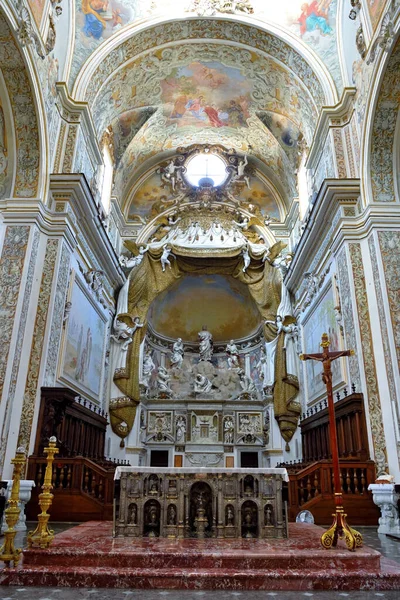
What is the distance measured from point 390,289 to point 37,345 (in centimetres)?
774

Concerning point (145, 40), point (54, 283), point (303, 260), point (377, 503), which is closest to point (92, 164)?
point (145, 40)

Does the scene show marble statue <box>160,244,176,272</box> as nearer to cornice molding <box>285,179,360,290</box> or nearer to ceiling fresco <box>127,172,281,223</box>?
ceiling fresco <box>127,172,281,223</box>

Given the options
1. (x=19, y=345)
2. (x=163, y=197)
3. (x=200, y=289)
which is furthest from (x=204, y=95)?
(x=19, y=345)

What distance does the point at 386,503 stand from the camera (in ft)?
Result: 27.3

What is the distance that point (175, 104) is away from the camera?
1753cm

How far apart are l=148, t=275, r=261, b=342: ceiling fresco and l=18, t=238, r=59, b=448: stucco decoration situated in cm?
949

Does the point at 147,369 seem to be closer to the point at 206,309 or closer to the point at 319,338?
the point at 206,309

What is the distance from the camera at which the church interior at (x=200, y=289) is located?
6.36m

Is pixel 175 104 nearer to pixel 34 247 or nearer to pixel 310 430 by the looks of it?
pixel 34 247

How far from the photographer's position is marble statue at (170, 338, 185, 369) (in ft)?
66.0

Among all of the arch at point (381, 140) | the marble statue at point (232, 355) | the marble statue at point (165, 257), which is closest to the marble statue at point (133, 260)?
the marble statue at point (165, 257)

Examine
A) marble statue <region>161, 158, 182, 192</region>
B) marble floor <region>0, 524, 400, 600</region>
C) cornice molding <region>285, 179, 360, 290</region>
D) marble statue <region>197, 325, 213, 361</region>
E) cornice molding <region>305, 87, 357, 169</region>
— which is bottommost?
marble floor <region>0, 524, 400, 600</region>

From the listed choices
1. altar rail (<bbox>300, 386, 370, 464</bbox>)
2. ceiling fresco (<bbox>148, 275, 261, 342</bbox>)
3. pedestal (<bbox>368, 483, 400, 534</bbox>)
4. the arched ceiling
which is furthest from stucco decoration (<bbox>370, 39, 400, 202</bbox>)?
ceiling fresco (<bbox>148, 275, 261, 342</bbox>)

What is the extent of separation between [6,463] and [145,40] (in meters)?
12.5
